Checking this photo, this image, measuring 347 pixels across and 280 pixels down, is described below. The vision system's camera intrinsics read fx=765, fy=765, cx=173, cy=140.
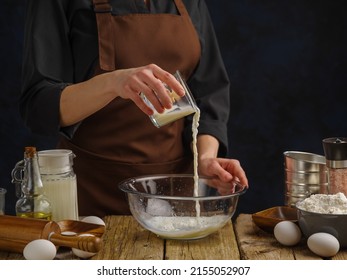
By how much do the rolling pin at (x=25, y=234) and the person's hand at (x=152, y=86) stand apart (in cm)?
32

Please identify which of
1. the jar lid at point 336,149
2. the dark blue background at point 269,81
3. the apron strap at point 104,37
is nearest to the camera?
the jar lid at point 336,149

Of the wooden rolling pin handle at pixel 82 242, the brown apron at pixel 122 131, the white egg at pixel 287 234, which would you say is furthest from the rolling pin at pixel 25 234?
the brown apron at pixel 122 131

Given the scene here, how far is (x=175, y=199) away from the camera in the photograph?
5.49 feet

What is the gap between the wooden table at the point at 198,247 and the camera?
1.67 m

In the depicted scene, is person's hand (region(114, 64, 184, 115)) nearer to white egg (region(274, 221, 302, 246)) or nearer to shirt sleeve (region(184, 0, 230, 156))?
white egg (region(274, 221, 302, 246))

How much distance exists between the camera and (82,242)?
1632 mm

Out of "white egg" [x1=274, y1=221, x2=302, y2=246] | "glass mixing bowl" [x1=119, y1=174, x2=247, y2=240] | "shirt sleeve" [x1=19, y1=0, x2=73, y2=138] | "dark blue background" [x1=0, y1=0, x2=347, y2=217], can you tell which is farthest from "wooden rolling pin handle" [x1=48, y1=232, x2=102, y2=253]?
"dark blue background" [x1=0, y1=0, x2=347, y2=217]

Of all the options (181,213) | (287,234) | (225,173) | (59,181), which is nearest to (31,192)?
(59,181)

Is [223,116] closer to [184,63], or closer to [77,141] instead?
[184,63]

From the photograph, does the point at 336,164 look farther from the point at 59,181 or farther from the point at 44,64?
the point at 44,64

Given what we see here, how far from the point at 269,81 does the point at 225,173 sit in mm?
1641

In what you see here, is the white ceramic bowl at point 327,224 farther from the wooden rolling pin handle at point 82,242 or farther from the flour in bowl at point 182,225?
the wooden rolling pin handle at point 82,242

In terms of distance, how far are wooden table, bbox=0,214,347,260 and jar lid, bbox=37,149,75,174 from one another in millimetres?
184
